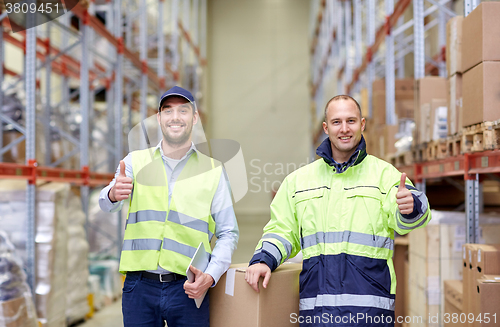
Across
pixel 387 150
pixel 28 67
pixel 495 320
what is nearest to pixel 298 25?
pixel 387 150

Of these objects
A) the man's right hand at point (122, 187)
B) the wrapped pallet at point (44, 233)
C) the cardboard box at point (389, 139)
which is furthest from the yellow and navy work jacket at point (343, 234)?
the cardboard box at point (389, 139)

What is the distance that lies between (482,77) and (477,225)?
1.17m

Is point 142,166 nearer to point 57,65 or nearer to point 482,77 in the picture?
point 482,77

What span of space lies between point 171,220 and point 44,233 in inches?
115

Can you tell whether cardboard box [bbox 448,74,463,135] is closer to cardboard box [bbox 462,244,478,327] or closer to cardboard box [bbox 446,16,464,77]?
cardboard box [bbox 446,16,464,77]

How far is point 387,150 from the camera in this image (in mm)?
5805

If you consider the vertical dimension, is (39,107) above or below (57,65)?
below

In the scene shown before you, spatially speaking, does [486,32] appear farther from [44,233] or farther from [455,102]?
[44,233]

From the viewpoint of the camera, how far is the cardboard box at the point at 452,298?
3.51 metres

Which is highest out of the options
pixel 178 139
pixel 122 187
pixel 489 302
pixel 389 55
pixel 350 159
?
pixel 389 55

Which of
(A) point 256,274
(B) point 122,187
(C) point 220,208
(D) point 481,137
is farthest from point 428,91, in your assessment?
(B) point 122,187

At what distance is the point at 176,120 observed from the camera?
89.4 inches

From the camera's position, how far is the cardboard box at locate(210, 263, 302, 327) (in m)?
2.16

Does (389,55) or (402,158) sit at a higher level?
(389,55)
